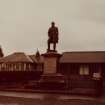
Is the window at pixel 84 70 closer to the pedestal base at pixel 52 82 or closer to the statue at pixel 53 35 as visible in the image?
the statue at pixel 53 35

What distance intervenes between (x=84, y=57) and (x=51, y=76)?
125 feet

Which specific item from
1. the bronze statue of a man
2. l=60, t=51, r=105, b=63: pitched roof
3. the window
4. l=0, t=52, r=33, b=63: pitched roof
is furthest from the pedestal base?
l=0, t=52, r=33, b=63: pitched roof

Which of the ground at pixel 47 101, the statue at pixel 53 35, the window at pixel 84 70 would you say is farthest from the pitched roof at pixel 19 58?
the ground at pixel 47 101

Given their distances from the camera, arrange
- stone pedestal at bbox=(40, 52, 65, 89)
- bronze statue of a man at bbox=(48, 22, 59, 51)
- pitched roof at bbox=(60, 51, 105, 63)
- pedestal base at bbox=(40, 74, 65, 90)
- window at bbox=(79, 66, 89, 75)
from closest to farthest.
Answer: pedestal base at bbox=(40, 74, 65, 90) < stone pedestal at bbox=(40, 52, 65, 89) < bronze statue of a man at bbox=(48, 22, 59, 51) < window at bbox=(79, 66, 89, 75) < pitched roof at bbox=(60, 51, 105, 63)

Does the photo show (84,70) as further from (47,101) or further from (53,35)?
(47,101)

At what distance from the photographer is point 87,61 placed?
2391 inches

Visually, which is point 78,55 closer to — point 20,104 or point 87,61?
point 87,61

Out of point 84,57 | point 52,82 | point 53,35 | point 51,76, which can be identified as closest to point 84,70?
point 84,57

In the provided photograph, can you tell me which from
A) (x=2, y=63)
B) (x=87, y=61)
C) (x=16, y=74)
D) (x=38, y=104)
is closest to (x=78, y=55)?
(x=87, y=61)

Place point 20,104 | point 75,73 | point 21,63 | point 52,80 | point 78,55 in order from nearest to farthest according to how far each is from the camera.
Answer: point 20,104 → point 52,80 → point 75,73 → point 78,55 → point 21,63

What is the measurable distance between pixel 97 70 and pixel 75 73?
167 inches

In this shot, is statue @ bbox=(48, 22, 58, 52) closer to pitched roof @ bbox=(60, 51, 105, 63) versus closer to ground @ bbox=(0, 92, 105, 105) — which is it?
ground @ bbox=(0, 92, 105, 105)

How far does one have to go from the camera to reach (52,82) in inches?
976

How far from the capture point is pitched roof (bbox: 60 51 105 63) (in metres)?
60.9
